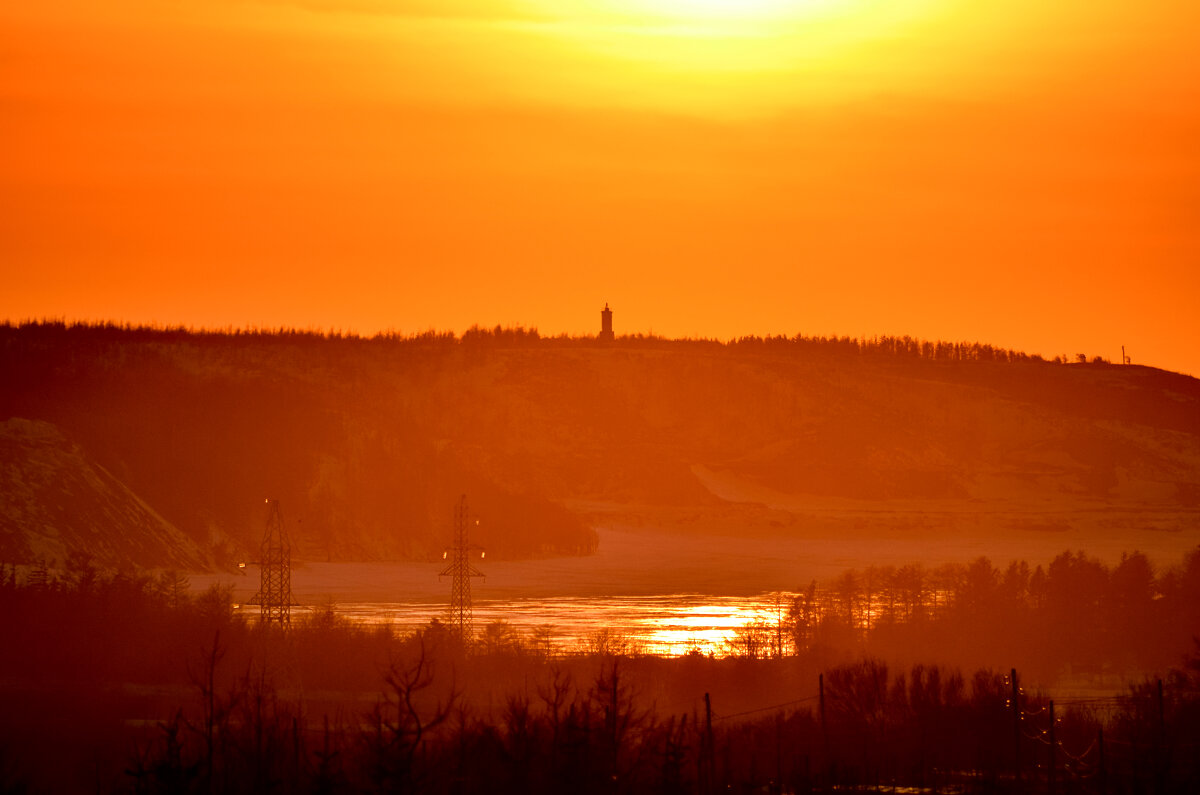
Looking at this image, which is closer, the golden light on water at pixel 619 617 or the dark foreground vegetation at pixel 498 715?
the dark foreground vegetation at pixel 498 715

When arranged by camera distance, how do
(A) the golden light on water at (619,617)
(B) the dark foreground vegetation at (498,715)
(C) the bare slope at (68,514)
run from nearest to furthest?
1. (B) the dark foreground vegetation at (498,715)
2. (A) the golden light on water at (619,617)
3. (C) the bare slope at (68,514)

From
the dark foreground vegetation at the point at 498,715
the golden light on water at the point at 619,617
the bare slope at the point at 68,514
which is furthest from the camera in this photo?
the bare slope at the point at 68,514

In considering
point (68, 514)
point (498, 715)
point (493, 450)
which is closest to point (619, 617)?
point (498, 715)

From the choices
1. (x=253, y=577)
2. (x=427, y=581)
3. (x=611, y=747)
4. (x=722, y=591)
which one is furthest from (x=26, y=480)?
(x=611, y=747)

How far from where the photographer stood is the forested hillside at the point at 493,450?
127250 mm

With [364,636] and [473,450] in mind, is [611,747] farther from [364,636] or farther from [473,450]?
[473,450]

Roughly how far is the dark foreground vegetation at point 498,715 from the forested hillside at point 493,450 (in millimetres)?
29535

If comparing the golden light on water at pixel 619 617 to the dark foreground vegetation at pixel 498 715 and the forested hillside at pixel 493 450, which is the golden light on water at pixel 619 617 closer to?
the dark foreground vegetation at pixel 498 715

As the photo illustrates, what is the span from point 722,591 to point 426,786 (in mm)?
55586

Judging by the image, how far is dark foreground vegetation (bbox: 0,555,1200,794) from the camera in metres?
47.9

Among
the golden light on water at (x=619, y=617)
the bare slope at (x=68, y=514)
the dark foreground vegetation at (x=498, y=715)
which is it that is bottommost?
the dark foreground vegetation at (x=498, y=715)

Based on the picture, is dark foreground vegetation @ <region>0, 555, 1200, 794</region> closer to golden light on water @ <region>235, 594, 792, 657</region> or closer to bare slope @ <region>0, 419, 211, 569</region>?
golden light on water @ <region>235, 594, 792, 657</region>

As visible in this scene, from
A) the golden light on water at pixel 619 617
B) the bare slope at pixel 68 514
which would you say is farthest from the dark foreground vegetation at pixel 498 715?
the bare slope at pixel 68 514

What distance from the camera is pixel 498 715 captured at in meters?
59.5
